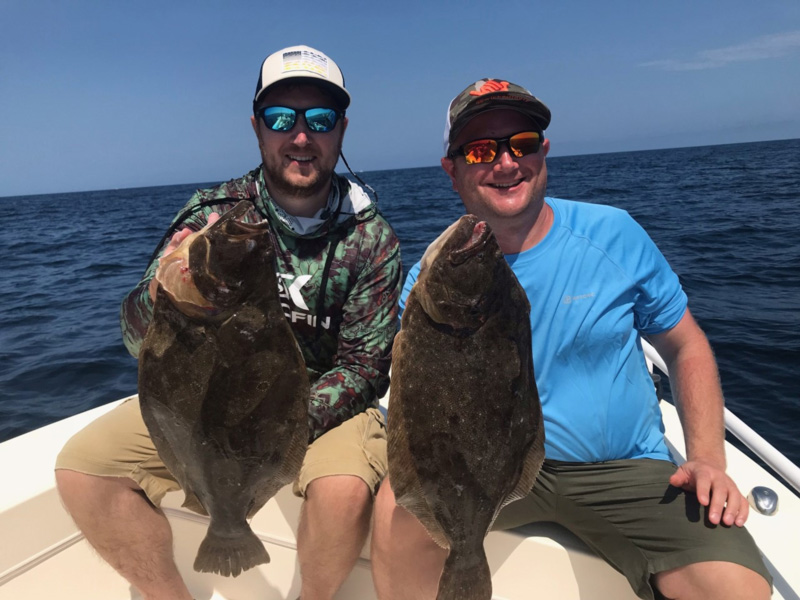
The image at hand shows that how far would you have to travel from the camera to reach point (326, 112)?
9.95 ft

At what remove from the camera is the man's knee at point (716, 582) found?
2121 mm

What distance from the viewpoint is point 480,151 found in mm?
2768

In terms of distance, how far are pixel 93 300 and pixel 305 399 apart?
1294cm

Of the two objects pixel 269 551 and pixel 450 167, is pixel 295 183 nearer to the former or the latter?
pixel 450 167

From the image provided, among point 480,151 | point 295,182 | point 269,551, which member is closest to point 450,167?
point 480,151

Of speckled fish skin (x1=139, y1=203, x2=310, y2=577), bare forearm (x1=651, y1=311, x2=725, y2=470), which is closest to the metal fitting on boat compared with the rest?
bare forearm (x1=651, y1=311, x2=725, y2=470)

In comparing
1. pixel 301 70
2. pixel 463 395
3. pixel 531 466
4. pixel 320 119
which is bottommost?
pixel 531 466

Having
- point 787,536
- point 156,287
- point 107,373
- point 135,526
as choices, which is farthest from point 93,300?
point 787,536

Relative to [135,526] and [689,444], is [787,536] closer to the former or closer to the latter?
[689,444]

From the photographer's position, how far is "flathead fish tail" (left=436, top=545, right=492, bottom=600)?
7.37 ft

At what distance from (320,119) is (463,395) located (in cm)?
170

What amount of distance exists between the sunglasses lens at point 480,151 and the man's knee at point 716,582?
76.4 inches

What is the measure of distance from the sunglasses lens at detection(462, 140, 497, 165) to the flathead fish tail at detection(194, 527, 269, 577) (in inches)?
76.1

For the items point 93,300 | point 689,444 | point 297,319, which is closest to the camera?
point 689,444
